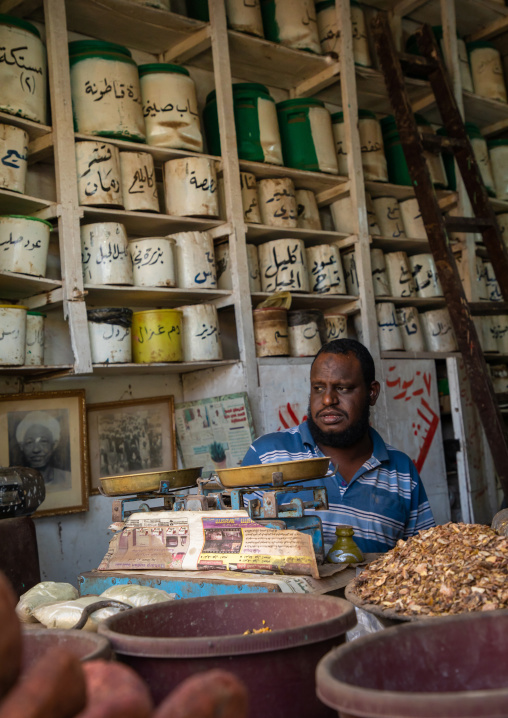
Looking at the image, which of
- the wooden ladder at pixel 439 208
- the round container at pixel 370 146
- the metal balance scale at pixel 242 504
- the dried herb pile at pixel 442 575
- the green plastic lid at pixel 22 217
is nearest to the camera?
the dried herb pile at pixel 442 575

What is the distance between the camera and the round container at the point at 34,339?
8.78ft

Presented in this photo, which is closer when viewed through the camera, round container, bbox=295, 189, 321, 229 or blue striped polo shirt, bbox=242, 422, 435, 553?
blue striped polo shirt, bbox=242, 422, 435, 553

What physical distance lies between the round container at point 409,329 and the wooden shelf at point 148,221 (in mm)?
1209

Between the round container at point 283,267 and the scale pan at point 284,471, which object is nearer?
the scale pan at point 284,471

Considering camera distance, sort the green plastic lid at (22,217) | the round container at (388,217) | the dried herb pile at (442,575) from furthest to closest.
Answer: the round container at (388,217) < the green plastic lid at (22,217) < the dried herb pile at (442,575)

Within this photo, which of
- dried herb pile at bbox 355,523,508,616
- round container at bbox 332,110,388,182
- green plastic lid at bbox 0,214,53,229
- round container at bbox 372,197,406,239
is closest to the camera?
dried herb pile at bbox 355,523,508,616

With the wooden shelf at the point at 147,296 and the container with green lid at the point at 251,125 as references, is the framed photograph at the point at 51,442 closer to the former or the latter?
the wooden shelf at the point at 147,296

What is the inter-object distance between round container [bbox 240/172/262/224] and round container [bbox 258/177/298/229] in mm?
46

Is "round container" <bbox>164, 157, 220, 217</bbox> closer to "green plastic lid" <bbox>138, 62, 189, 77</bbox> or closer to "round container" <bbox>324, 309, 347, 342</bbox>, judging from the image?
"green plastic lid" <bbox>138, 62, 189, 77</bbox>

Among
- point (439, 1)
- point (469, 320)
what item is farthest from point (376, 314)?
point (439, 1)

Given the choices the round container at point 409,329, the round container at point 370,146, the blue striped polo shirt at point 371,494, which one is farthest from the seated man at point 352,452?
the round container at point 370,146

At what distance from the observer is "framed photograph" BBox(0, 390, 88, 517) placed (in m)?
2.91

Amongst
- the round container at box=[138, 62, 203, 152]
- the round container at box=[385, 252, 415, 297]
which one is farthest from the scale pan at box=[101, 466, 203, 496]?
the round container at box=[385, 252, 415, 297]

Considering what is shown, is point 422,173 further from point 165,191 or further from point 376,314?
point 165,191
